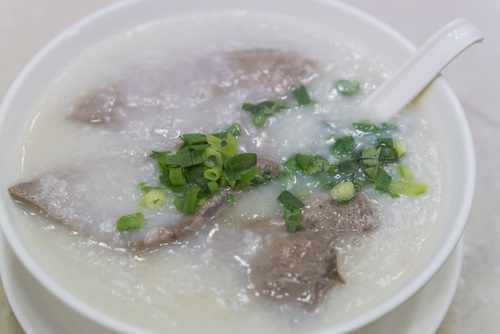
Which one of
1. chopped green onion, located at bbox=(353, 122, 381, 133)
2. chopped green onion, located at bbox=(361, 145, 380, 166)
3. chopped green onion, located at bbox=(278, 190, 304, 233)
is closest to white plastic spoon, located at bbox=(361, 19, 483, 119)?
chopped green onion, located at bbox=(353, 122, 381, 133)

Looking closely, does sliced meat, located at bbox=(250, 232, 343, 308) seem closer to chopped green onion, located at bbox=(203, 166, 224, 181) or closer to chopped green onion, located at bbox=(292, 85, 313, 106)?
chopped green onion, located at bbox=(203, 166, 224, 181)

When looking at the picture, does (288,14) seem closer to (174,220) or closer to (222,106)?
(222,106)

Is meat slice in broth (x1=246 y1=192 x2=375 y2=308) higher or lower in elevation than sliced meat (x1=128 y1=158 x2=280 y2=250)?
lower

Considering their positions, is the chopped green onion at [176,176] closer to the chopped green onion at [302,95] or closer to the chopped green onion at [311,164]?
the chopped green onion at [311,164]

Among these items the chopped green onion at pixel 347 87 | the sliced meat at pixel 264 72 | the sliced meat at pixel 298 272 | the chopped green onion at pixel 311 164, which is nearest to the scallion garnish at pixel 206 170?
the chopped green onion at pixel 311 164

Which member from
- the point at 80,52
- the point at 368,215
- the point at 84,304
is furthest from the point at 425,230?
the point at 80,52

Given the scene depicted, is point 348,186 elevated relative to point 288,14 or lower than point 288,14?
lower
